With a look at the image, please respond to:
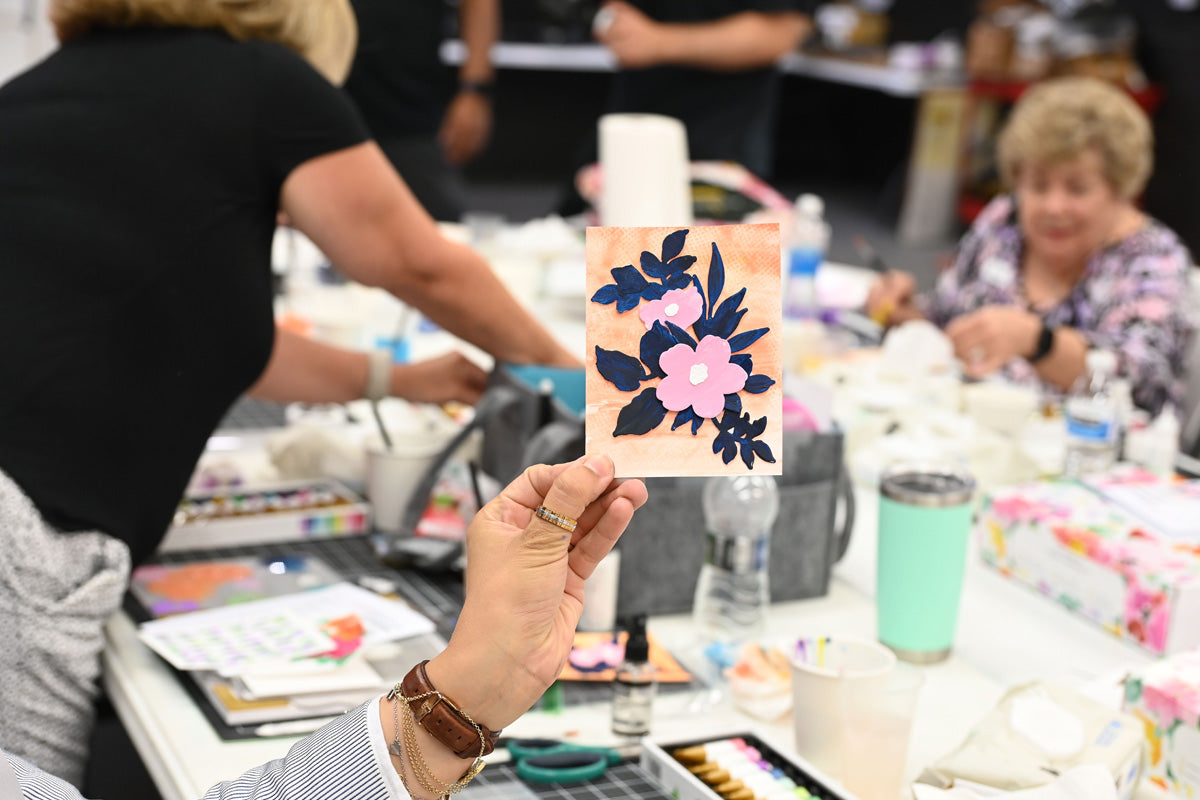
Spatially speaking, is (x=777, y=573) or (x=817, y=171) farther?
(x=817, y=171)

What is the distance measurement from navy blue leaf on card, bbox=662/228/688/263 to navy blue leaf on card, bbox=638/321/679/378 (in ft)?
0.18

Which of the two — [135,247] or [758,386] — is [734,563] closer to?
[758,386]

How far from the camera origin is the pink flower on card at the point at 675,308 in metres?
1.02

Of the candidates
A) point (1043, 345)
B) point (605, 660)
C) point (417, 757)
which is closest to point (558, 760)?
point (605, 660)

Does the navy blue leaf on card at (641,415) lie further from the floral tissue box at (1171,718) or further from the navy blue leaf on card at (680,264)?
the floral tissue box at (1171,718)

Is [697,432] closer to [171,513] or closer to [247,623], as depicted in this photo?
[247,623]

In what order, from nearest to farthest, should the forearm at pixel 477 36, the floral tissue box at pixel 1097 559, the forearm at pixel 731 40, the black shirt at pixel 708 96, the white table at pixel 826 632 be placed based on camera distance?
the white table at pixel 826 632 → the floral tissue box at pixel 1097 559 → the forearm at pixel 731 40 → the black shirt at pixel 708 96 → the forearm at pixel 477 36

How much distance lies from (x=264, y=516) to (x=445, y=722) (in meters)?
0.88

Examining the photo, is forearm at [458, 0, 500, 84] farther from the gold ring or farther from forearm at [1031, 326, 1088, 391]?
the gold ring

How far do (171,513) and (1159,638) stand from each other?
1.17m

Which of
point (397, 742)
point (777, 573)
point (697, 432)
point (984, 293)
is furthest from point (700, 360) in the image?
point (984, 293)

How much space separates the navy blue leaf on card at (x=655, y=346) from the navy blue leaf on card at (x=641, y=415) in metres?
0.02

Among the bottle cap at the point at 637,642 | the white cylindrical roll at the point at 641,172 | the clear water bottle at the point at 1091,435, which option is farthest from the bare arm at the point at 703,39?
the bottle cap at the point at 637,642

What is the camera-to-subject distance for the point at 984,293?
2824 mm
